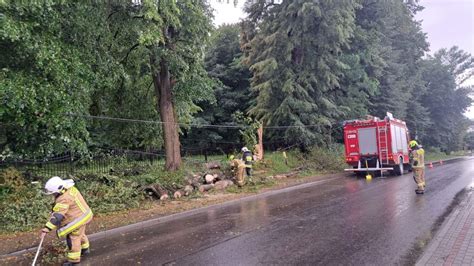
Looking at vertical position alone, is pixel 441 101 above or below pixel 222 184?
above

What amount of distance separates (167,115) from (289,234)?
912 cm

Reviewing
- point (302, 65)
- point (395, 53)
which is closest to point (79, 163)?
point (302, 65)

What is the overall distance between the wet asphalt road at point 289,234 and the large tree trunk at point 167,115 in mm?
4006

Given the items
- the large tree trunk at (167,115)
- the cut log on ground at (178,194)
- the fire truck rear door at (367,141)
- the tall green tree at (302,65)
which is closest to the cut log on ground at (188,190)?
the cut log on ground at (178,194)

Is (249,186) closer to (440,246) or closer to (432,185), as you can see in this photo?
(432,185)

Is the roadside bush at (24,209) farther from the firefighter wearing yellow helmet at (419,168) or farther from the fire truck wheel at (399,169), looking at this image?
the fire truck wheel at (399,169)

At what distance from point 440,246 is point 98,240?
272 inches

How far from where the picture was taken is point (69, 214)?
6812 millimetres

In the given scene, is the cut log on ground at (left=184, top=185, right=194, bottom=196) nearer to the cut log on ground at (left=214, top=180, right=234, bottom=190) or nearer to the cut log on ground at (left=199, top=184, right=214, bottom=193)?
the cut log on ground at (left=199, top=184, right=214, bottom=193)

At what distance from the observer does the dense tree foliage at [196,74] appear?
943 cm

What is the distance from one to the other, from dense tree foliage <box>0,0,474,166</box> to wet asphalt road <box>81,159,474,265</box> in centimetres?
390

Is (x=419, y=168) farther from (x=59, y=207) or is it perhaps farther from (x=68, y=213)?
(x=59, y=207)

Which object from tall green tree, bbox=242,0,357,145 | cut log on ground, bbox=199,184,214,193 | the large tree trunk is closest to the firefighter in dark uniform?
cut log on ground, bbox=199,184,214,193

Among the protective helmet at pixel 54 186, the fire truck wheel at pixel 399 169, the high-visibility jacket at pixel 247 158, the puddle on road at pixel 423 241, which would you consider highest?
the high-visibility jacket at pixel 247 158
